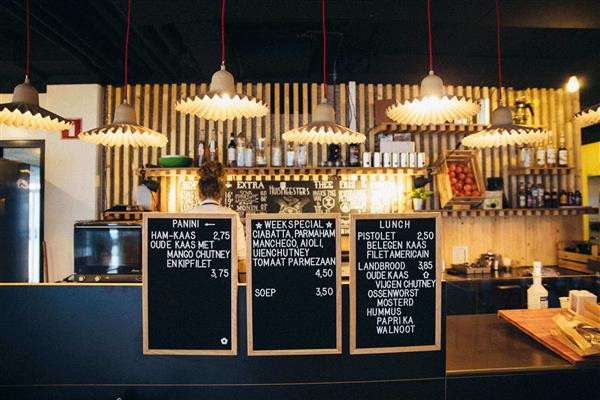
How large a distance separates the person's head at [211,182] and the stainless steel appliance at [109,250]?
1.60 m

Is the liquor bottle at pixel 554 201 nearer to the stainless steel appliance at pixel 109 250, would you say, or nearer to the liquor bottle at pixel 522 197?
the liquor bottle at pixel 522 197

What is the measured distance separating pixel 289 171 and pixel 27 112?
9.29ft

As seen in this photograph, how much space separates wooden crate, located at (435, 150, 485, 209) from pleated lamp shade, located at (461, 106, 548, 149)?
175 cm

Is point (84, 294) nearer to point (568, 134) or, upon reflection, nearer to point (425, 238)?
point (425, 238)

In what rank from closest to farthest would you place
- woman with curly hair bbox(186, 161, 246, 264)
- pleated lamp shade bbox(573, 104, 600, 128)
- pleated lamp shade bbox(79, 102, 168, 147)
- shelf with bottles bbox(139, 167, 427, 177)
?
pleated lamp shade bbox(79, 102, 168, 147)
pleated lamp shade bbox(573, 104, 600, 128)
woman with curly hair bbox(186, 161, 246, 264)
shelf with bottles bbox(139, 167, 427, 177)

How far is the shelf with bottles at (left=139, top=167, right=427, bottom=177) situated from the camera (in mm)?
4582

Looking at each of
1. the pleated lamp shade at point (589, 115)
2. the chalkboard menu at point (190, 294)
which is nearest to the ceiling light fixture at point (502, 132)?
the pleated lamp shade at point (589, 115)

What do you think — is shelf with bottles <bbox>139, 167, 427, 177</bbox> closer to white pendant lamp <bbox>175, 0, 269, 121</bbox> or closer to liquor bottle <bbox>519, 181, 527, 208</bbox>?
liquor bottle <bbox>519, 181, 527, 208</bbox>

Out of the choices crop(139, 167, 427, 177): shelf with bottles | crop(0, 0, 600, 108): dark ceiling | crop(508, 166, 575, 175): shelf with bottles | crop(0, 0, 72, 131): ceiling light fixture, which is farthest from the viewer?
crop(508, 166, 575, 175): shelf with bottles

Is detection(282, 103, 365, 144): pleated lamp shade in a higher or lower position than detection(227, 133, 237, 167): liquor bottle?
lower

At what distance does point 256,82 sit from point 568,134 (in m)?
4.35

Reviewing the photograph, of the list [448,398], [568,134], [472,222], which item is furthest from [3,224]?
[568,134]

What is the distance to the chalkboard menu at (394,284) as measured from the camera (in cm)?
158

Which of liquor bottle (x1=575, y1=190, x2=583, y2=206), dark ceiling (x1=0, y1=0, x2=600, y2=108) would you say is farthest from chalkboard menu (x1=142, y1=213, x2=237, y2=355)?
liquor bottle (x1=575, y1=190, x2=583, y2=206)
